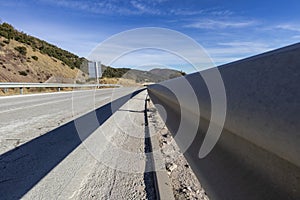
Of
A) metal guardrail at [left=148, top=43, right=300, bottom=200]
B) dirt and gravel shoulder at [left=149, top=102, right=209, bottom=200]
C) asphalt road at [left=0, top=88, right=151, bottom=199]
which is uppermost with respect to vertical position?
metal guardrail at [left=148, top=43, right=300, bottom=200]

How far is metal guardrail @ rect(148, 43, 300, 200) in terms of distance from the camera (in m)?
0.61

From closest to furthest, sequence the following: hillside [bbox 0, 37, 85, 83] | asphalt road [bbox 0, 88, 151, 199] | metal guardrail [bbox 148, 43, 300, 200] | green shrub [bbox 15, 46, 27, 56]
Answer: metal guardrail [bbox 148, 43, 300, 200] → asphalt road [bbox 0, 88, 151, 199] → hillside [bbox 0, 37, 85, 83] → green shrub [bbox 15, 46, 27, 56]

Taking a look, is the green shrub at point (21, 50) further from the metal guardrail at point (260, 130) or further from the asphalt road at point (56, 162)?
the metal guardrail at point (260, 130)

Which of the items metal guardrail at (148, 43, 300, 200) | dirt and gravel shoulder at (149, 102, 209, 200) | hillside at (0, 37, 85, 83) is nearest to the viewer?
metal guardrail at (148, 43, 300, 200)

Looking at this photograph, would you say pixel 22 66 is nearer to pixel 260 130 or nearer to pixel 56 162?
pixel 56 162

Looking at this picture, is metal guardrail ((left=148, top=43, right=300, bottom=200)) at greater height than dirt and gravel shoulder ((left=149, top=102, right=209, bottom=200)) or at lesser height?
greater

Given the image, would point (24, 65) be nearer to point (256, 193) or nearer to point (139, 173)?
point (139, 173)

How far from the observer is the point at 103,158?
3812mm

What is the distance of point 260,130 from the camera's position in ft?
2.37

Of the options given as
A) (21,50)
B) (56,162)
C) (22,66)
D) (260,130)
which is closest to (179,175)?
(56,162)

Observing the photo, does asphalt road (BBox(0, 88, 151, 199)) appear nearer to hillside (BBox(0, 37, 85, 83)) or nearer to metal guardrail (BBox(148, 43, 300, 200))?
metal guardrail (BBox(148, 43, 300, 200))

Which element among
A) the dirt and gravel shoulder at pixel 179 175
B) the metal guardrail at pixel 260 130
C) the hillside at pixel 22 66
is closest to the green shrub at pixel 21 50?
the hillside at pixel 22 66

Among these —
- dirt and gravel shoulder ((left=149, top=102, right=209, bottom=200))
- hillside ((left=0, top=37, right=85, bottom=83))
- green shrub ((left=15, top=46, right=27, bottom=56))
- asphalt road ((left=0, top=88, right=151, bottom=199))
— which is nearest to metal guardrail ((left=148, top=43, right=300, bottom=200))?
dirt and gravel shoulder ((left=149, top=102, right=209, bottom=200))

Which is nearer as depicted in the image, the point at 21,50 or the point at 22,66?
the point at 22,66
